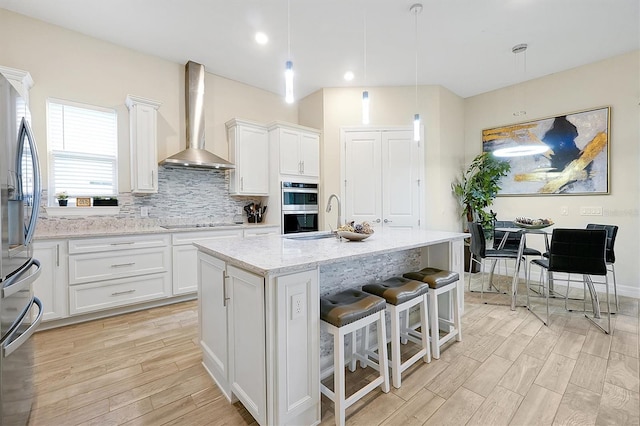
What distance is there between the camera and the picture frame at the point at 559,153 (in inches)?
149

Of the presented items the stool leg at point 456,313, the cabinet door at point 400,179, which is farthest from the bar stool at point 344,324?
the cabinet door at point 400,179

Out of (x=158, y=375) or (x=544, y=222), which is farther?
(x=544, y=222)

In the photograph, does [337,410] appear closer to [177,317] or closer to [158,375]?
[158,375]

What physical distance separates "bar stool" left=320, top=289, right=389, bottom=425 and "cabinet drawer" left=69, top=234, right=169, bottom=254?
2361mm

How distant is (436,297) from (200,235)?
9.05 ft

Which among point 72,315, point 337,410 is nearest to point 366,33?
point 337,410

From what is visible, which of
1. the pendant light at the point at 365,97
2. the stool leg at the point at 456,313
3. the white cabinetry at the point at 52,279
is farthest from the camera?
the white cabinetry at the point at 52,279

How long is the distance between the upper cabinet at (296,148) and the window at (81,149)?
2.04m

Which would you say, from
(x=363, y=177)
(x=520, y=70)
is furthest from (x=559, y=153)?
(x=363, y=177)

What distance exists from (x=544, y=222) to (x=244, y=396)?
11.8 feet

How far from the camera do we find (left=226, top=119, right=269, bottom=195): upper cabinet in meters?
4.14

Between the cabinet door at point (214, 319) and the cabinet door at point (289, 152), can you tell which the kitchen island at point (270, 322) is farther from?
the cabinet door at point (289, 152)

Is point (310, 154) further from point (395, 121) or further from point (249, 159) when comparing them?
point (395, 121)

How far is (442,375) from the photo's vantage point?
6.45ft
